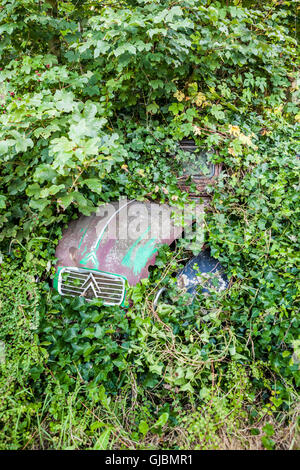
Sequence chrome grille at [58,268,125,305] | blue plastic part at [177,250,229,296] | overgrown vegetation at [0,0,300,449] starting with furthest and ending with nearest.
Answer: blue plastic part at [177,250,229,296], chrome grille at [58,268,125,305], overgrown vegetation at [0,0,300,449]

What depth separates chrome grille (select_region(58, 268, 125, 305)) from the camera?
8.39 feet

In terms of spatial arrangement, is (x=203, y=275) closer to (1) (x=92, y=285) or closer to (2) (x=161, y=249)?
(2) (x=161, y=249)

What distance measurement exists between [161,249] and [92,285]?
0.71m

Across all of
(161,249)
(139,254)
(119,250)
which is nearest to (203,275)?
(161,249)

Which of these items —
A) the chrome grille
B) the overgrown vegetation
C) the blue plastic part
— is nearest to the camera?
the overgrown vegetation

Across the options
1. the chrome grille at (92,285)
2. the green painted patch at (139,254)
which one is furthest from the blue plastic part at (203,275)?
the chrome grille at (92,285)

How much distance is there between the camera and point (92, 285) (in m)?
2.61

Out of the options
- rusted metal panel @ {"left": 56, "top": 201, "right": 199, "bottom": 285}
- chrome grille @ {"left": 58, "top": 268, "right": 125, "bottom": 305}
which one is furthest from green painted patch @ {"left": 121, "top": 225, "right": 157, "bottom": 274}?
chrome grille @ {"left": 58, "top": 268, "right": 125, "bottom": 305}

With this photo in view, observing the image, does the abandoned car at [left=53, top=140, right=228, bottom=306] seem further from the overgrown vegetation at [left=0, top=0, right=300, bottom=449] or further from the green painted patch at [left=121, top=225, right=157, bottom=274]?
the overgrown vegetation at [left=0, top=0, right=300, bottom=449]

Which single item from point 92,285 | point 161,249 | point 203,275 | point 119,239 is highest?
point 119,239

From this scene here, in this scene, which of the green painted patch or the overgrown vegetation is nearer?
the overgrown vegetation

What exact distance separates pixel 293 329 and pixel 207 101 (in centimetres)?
287

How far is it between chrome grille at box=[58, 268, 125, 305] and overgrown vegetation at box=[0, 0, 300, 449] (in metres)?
0.10
